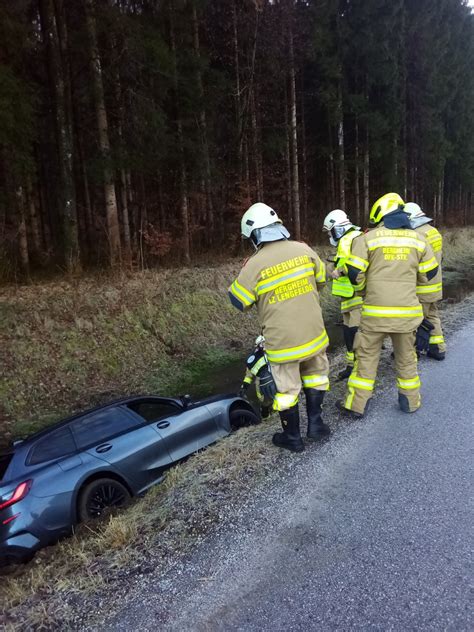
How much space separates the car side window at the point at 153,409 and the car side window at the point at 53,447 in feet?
2.87

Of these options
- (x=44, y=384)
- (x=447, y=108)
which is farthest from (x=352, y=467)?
(x=447, y=108)

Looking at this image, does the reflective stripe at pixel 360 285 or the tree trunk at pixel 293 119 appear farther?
the tree trunk at pixel 293 119

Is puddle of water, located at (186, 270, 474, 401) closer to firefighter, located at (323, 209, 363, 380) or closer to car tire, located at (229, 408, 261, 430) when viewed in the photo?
car tire, located at (229, 408, 261, 430)

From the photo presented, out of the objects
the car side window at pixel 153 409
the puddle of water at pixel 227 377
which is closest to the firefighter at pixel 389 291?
the car side window at pixel 153 409

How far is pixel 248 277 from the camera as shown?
360cm

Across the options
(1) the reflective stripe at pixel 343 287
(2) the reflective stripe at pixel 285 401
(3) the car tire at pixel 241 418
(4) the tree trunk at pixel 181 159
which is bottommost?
(3) the car tire at pixel 241 418

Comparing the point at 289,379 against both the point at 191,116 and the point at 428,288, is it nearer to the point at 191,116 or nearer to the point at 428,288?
the point at 428,288

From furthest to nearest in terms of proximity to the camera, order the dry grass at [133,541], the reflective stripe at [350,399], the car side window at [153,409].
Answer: the car side window at [153,409] → the reflective stripe at [350,399] → the dry grass at [133,541]

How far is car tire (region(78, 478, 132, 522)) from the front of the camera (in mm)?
3816

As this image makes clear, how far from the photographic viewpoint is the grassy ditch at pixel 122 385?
2533 mm

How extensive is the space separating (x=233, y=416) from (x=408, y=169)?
25597 mm

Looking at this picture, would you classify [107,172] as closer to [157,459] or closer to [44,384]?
[44,384]

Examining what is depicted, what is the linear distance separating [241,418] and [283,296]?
2.52 meters

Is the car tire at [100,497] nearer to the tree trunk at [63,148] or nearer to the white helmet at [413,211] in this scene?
the white helmet at [413,211]
